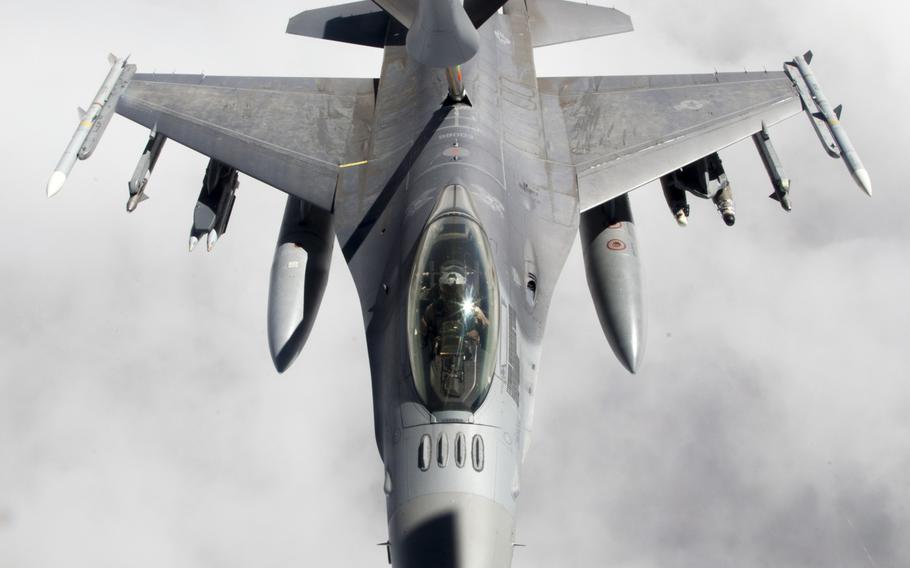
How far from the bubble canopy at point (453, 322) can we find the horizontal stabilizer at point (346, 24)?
829 cm

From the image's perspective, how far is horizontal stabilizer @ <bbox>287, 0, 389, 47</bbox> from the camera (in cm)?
1579

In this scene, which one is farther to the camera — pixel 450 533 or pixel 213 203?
pixel 213 203

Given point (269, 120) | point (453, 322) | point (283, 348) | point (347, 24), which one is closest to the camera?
point (453, 322)

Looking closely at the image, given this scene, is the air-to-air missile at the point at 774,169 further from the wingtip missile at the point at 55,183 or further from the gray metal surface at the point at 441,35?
the wingtip missile at the point at 55,183

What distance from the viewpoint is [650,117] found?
1405cm

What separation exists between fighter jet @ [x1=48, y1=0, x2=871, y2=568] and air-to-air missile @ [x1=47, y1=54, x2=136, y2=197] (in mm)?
41

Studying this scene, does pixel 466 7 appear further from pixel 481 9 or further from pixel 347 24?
pixel 347 24

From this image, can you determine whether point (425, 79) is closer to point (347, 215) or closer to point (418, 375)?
point (347, 215)

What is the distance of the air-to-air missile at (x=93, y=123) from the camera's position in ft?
41.8

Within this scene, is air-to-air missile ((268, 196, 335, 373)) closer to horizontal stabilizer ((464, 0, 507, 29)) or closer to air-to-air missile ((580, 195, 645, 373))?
horizontal stabilizer ((464, 0, 507, 29))

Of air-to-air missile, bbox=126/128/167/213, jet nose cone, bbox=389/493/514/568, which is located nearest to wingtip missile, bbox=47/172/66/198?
air-to-air missile, bbox=126/128/167/213

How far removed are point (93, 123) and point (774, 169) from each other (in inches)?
481

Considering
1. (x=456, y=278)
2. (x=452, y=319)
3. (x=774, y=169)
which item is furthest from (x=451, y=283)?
(x=774, y=169)

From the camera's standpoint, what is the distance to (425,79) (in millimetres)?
13836
